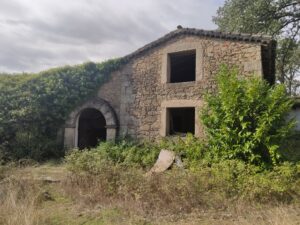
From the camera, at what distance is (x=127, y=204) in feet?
18.1

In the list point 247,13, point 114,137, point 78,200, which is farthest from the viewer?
point 247,13

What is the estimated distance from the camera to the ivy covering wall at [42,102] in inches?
462

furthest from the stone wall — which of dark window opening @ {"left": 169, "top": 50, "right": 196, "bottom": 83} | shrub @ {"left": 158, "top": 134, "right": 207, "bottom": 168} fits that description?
shrub @ {"left": 158, "top": 134, "right": 207, "bottom": 168}

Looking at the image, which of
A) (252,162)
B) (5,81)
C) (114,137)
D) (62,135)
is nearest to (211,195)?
(252,162)

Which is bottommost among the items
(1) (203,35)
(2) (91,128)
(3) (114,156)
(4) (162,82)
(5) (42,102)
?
(3) (114,156)

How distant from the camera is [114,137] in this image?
12.0m

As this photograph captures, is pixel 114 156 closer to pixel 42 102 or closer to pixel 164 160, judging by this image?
pixel 164 160

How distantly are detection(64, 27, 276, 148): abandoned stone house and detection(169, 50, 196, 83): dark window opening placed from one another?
4cm

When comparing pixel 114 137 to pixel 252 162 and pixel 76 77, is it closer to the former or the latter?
pixel 76 77

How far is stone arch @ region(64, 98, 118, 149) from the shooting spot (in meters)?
12.1

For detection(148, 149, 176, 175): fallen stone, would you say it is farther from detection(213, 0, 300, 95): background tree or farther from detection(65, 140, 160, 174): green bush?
detection(213, 0, 300, 95): background tree

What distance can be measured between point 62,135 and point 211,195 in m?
8.67

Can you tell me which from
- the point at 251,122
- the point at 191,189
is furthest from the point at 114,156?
the point at 191,189

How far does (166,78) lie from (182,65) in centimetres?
283
